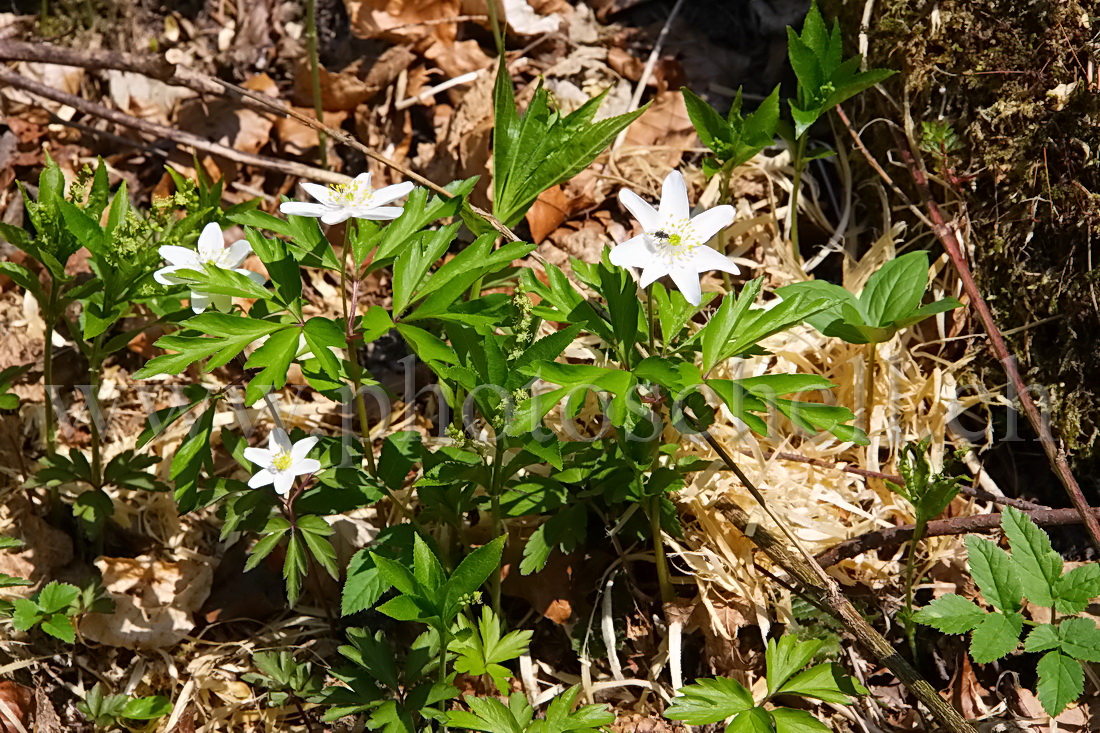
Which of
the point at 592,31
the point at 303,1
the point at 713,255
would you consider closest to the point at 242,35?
the point at 303,1

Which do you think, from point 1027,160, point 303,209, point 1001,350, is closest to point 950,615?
point 1001,350

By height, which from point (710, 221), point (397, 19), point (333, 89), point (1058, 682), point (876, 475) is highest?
point (397, 19)

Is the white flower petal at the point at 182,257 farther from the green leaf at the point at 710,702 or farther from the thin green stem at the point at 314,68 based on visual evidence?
the green leaf at the point at 710,702

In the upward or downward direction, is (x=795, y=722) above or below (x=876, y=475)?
below

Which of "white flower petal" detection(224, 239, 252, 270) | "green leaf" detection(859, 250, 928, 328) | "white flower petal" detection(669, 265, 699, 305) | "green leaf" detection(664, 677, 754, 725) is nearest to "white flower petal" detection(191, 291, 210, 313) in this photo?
"white flower petal" detection(224, 239, 252, 270)

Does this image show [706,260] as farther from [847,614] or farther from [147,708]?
[147,708]

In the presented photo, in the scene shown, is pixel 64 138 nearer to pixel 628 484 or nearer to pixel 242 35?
pixel 242 35

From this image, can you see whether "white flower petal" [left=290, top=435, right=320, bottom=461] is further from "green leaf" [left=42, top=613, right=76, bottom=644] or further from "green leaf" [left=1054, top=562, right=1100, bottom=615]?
"green leaf" [left=1054, top=562, right=1100, bottom=615]
